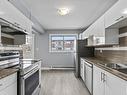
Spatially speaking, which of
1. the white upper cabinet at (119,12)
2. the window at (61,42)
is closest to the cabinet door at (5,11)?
the white upper cabinet at (119,12)

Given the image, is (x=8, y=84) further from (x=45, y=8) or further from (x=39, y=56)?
(x=39, y=56)

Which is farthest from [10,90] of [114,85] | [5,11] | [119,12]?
[119,12]

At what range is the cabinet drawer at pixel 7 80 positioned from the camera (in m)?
1.70

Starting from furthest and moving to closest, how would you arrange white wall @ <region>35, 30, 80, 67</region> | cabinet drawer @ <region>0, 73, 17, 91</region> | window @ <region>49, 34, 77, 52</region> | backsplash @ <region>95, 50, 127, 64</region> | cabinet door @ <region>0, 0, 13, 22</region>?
1. window @ <region>49, 34, 77, 52</region>
2. white wall @ <region>35, 30, 80, 67</region>
3. backsplash @ <region>95, 50, 127, 64</region>
4. cabinet door @ <region>0, 0, 13, 22</region>
5. cabinet drawer @ <region>0, 73, 17, 91</region>

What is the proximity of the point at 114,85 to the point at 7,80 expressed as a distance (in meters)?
1.44

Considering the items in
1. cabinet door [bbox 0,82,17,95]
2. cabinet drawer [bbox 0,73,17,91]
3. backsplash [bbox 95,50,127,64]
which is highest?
backsplash [bbox 95,50,127,64]

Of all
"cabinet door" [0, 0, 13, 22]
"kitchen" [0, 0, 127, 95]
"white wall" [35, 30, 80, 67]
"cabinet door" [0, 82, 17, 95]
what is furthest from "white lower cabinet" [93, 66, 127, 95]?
"white wall" [35, 30, 80, 67]

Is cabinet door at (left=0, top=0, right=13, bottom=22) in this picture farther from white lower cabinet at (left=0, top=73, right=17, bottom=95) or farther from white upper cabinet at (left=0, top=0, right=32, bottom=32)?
white lower cabinet at (left=0, top=73, right=17, bottom=95)

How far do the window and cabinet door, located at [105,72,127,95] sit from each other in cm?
630

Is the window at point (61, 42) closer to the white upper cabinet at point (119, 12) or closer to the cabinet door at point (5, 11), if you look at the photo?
the white upper cabinet at point (119, 12)

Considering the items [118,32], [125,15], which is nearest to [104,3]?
[118,32]

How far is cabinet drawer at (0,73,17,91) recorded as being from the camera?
1700 mm

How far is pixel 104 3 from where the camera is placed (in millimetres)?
3582

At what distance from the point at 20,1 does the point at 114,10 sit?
6.80ft
